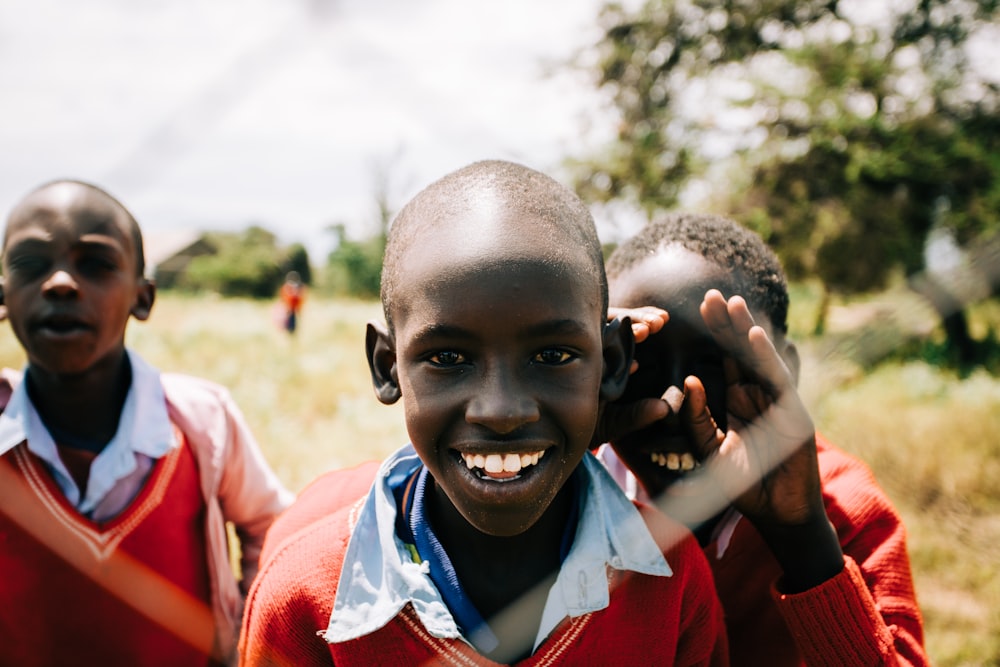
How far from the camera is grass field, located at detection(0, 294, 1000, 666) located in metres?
2.94

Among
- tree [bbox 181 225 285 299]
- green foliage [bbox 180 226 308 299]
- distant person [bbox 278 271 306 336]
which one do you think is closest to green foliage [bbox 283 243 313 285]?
green foliage [bbox 180 226 308 299]

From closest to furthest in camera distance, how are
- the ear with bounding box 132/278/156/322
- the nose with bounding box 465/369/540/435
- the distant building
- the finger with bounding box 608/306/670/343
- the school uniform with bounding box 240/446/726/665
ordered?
the nose with bounding box 465/369/540/435 < the school uniform with bounding box 240/446/726/665 < the finger with bounding box 608/306/670/343 < the ear with bounding box 132/278/156/322 < the distant building

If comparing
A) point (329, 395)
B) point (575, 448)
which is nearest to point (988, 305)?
point (329, 395)

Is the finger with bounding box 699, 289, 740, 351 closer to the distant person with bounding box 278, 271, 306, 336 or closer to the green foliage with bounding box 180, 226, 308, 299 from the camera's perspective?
the distant person with bounding box 278, 271, 306, 336

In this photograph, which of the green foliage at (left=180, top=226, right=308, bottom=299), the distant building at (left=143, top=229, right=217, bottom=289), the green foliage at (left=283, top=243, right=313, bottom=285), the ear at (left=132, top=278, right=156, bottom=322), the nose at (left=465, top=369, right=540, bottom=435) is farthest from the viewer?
the green foliage at (left=283, top=243, right=313, bottom=285)

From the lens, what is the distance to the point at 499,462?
1.10m

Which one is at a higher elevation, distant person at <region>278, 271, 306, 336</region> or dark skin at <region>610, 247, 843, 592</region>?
dark skin at <region>610, 247, 843, 592</region>

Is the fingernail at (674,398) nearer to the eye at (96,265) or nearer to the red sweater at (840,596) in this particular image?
the red sweater at (840,596)

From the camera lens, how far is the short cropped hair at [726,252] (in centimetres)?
161

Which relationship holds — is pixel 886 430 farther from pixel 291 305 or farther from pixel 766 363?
pixel 291 305

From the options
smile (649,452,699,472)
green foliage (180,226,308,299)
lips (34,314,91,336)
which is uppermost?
lips (34,314,91,336)

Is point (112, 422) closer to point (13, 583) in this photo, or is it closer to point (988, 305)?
point (13, 583)

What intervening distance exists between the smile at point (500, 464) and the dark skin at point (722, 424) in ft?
1.19

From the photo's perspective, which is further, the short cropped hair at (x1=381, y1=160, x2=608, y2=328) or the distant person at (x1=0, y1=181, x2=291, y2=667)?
the distant person at (x1=0, y1=181, x2=291, y2=667)
